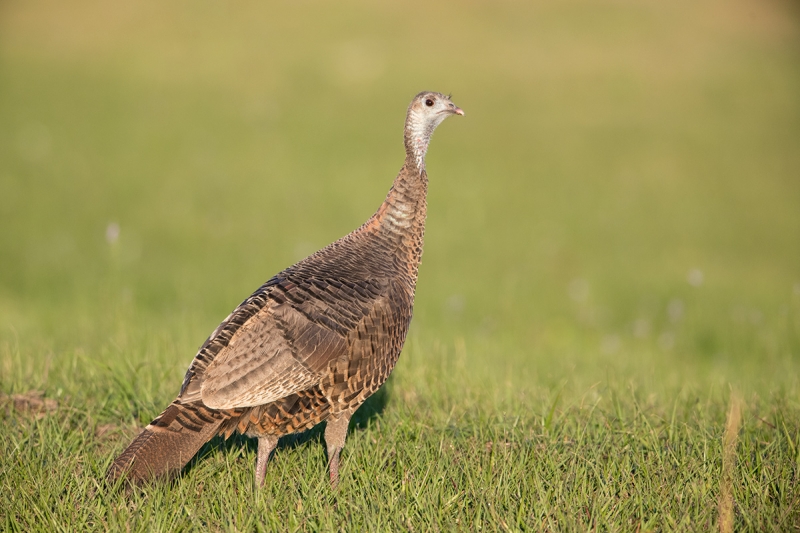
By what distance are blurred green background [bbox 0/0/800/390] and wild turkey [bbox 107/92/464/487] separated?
4.87ft

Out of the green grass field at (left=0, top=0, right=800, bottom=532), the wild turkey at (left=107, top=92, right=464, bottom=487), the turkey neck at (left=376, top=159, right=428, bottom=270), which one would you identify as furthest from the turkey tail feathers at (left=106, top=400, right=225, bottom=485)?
the turkey neck at (left=376, top=159, right=428, bottom=270)

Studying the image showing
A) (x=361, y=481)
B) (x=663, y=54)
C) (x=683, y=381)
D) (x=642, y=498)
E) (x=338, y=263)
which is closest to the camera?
(x=642, y=498)

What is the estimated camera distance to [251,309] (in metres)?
4.18

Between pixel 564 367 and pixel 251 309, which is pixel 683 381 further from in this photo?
pixel 251 309

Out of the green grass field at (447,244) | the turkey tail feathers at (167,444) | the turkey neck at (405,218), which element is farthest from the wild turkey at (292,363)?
the green grass field at (447,244)

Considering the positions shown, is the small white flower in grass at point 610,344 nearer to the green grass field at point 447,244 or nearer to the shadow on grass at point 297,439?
the green grass field at point 447,244

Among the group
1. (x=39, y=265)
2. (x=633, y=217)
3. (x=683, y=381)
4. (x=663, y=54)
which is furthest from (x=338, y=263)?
(x=663, y=54)

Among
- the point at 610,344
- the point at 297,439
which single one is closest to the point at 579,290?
the point at 610,344

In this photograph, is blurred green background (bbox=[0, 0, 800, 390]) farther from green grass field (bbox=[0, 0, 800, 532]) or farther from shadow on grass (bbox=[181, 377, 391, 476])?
shadow on grass (bbox=[181, 377, 391, 476])

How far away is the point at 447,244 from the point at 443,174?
2.64 m

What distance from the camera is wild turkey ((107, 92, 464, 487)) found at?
153 inches

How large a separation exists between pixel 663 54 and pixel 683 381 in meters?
14.2

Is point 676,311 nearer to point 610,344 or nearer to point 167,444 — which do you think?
point 610,344

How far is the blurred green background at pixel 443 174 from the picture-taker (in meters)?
8.52
